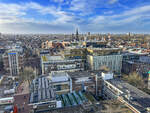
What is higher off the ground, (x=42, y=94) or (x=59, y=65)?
(x=59, y=65)

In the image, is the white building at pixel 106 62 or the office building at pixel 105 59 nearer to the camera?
the white building at pixel 106 62

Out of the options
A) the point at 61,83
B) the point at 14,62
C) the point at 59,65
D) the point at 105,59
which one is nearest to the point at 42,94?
the point at 61,83

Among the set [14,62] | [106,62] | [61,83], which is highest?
[106,62]

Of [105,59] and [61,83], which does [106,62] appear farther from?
[61,83]

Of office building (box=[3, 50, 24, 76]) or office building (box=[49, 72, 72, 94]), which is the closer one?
office building (box=[49, 72, 72, 94])

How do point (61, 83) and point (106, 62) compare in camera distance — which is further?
point (106, 62)

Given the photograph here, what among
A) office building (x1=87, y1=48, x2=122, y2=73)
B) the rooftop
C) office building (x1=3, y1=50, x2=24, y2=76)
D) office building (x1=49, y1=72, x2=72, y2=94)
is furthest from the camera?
office building (x1=3, y1=50, x2=24, y2=76)

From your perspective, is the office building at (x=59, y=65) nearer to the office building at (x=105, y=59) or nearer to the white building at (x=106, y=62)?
the white building at (x=106, y=62)

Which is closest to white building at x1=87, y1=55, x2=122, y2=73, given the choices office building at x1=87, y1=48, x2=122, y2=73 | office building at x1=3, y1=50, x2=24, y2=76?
office building at x1=87, y1=48, x2=122, y2=73

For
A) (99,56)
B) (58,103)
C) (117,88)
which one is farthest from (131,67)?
(58,103)

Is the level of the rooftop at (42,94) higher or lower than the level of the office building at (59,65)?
lower

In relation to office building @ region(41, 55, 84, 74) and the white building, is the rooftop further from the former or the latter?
the white building

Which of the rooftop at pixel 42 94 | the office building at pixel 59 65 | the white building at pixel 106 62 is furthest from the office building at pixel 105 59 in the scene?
the rooftop at pixel 42 94
